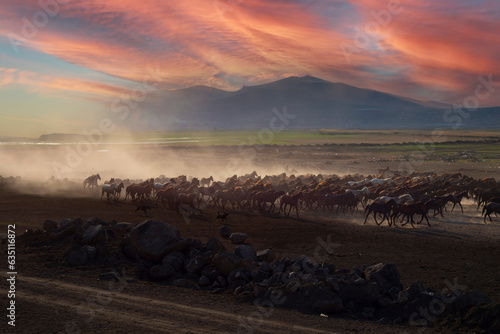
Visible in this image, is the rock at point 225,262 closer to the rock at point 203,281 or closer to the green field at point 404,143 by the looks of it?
the rock at point 203,281

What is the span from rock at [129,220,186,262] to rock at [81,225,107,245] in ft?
4.09

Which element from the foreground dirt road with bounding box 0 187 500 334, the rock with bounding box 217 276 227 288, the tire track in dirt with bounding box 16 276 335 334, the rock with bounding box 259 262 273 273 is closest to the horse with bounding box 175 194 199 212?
the foreground dirt road with bounding box 0 187 500 334

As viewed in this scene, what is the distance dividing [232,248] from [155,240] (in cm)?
351

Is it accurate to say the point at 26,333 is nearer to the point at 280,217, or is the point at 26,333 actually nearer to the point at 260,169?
the point at 280,217

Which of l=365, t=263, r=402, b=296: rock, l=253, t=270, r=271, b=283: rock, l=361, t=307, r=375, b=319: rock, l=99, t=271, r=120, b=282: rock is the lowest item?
l=99, t=271, r=120, b=282: rock

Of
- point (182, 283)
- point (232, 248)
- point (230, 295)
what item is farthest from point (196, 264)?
point (232, 248)

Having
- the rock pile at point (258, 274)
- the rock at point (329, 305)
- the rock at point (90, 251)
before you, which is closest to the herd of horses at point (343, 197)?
the rock pile at point (258, 274)

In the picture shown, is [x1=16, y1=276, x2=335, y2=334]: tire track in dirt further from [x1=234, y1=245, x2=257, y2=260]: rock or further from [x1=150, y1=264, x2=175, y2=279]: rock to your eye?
[x1=234, y1=245, x2=257, y2=260]: rock

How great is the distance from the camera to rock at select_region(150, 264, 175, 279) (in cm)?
1206

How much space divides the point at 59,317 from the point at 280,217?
15443mm

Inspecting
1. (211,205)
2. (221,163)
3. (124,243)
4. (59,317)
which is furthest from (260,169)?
(59,317)

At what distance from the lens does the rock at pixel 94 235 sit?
1377cm

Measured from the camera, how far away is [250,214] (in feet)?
78.0

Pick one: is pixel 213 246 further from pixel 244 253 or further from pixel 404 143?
pixel 404 143
